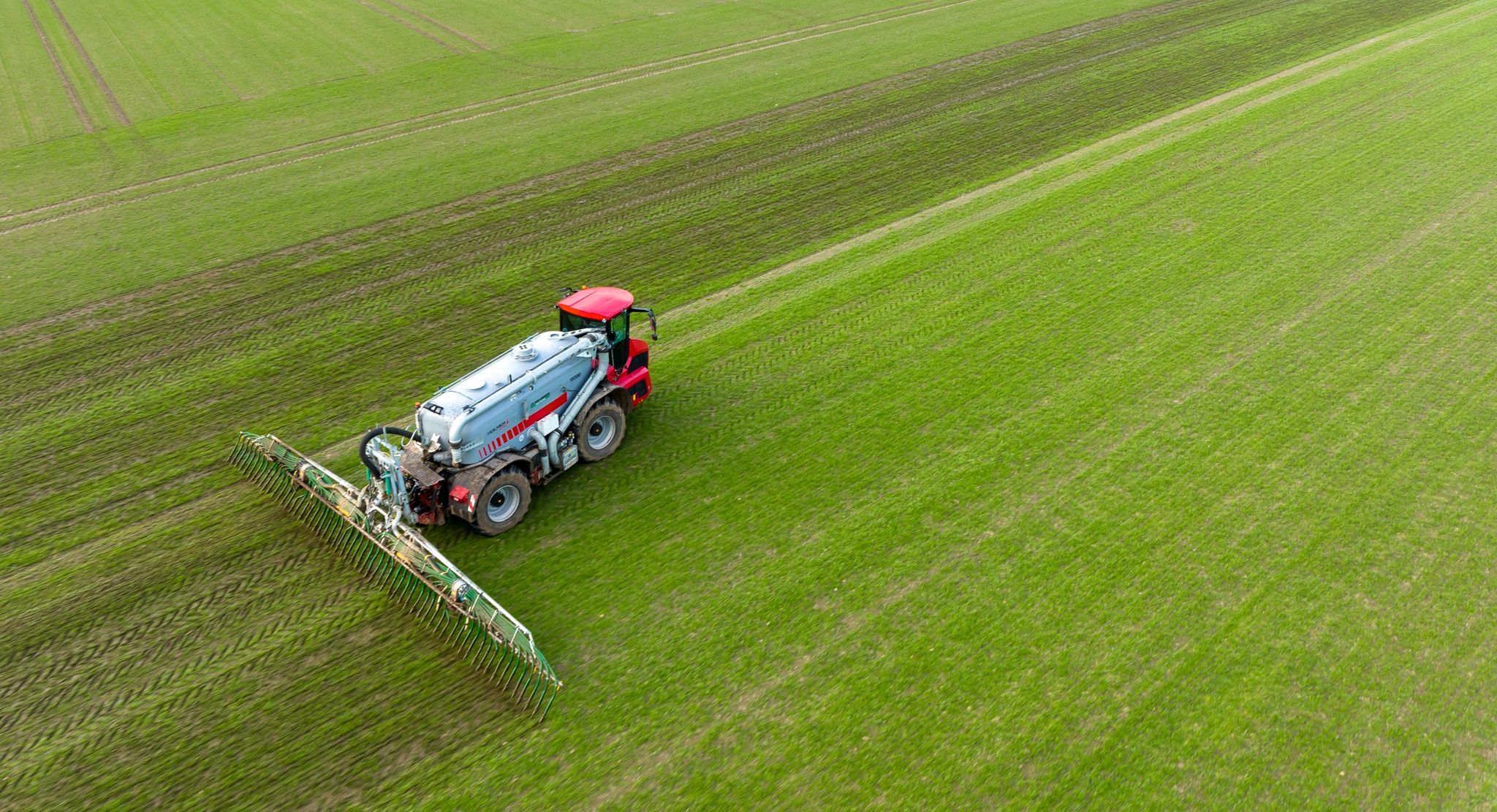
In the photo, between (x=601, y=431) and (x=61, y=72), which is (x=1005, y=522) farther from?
(x=61, y=72)

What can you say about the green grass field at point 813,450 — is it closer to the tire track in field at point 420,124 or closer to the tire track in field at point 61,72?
the tire track in field at point 420,124

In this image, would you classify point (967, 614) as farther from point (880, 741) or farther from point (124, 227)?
point (124, 227)

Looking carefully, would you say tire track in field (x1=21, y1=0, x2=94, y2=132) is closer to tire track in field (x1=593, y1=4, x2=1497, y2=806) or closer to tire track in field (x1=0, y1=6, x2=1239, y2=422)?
tire track in field (x1=0, y1=6, x2=1239, y2=422)

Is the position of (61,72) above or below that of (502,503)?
below

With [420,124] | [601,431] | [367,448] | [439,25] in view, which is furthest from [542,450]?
[439,25]

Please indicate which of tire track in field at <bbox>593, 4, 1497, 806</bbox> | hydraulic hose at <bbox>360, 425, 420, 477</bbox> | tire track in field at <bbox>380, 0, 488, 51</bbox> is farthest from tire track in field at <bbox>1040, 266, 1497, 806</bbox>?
tire track in field at <bbox>380, 0, 488, 51</bbox>

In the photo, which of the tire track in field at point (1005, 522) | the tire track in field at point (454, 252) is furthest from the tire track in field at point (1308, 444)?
the tire track in field at point (454, 252)
